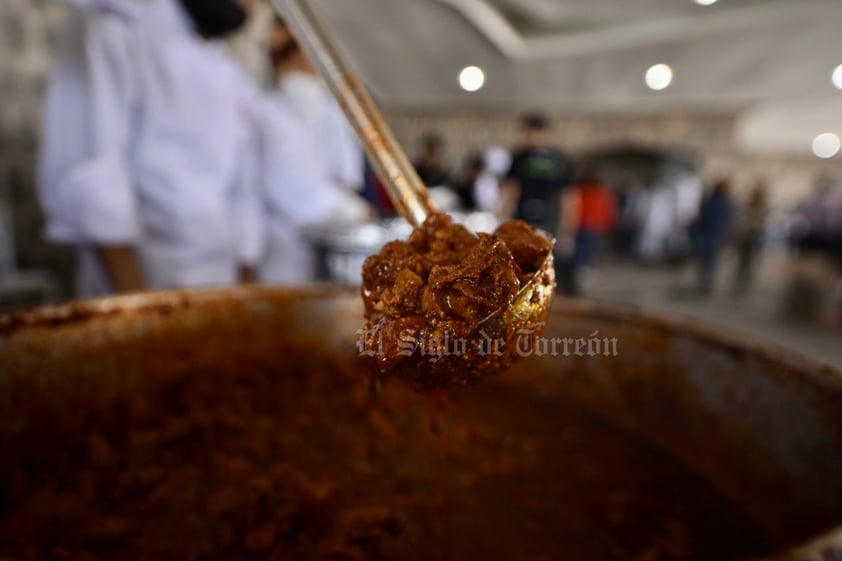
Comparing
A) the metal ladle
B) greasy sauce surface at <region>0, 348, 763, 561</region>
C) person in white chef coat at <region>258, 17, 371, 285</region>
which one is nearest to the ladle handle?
the metal ladle

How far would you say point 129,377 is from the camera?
1.03 meters

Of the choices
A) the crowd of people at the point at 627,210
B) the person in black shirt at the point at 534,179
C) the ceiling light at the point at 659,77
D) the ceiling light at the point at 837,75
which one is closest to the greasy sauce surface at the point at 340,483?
the crowd of people at the point at 627,210

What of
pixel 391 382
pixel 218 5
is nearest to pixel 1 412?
pixel 391 382

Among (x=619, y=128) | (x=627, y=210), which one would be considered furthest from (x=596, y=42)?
(x=627, y=210)

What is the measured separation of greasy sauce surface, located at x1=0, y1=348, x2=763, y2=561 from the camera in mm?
702

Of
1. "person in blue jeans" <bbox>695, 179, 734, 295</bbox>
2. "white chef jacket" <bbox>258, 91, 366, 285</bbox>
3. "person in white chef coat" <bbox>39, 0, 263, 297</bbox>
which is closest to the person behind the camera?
"person in white chef coat" <bbox>39, 0, 263, 297</bbox>

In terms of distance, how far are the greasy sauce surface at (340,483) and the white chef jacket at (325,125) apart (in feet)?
7.13

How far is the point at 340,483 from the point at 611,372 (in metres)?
0.62

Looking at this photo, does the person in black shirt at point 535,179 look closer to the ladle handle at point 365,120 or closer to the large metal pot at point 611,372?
the large metal pot at point 611,372

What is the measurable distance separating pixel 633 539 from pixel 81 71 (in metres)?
1.75

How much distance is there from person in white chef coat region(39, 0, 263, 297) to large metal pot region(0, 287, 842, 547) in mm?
546

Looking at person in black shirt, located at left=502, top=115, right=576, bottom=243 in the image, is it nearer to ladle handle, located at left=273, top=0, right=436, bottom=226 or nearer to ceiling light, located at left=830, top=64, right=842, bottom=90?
ceiling light, located at left=830, top=64, right=842, bottom=90

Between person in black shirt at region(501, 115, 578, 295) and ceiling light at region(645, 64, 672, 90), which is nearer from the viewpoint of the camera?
person in black shirt at region(501, 115, 578, 295)

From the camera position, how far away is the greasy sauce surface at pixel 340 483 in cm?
70
